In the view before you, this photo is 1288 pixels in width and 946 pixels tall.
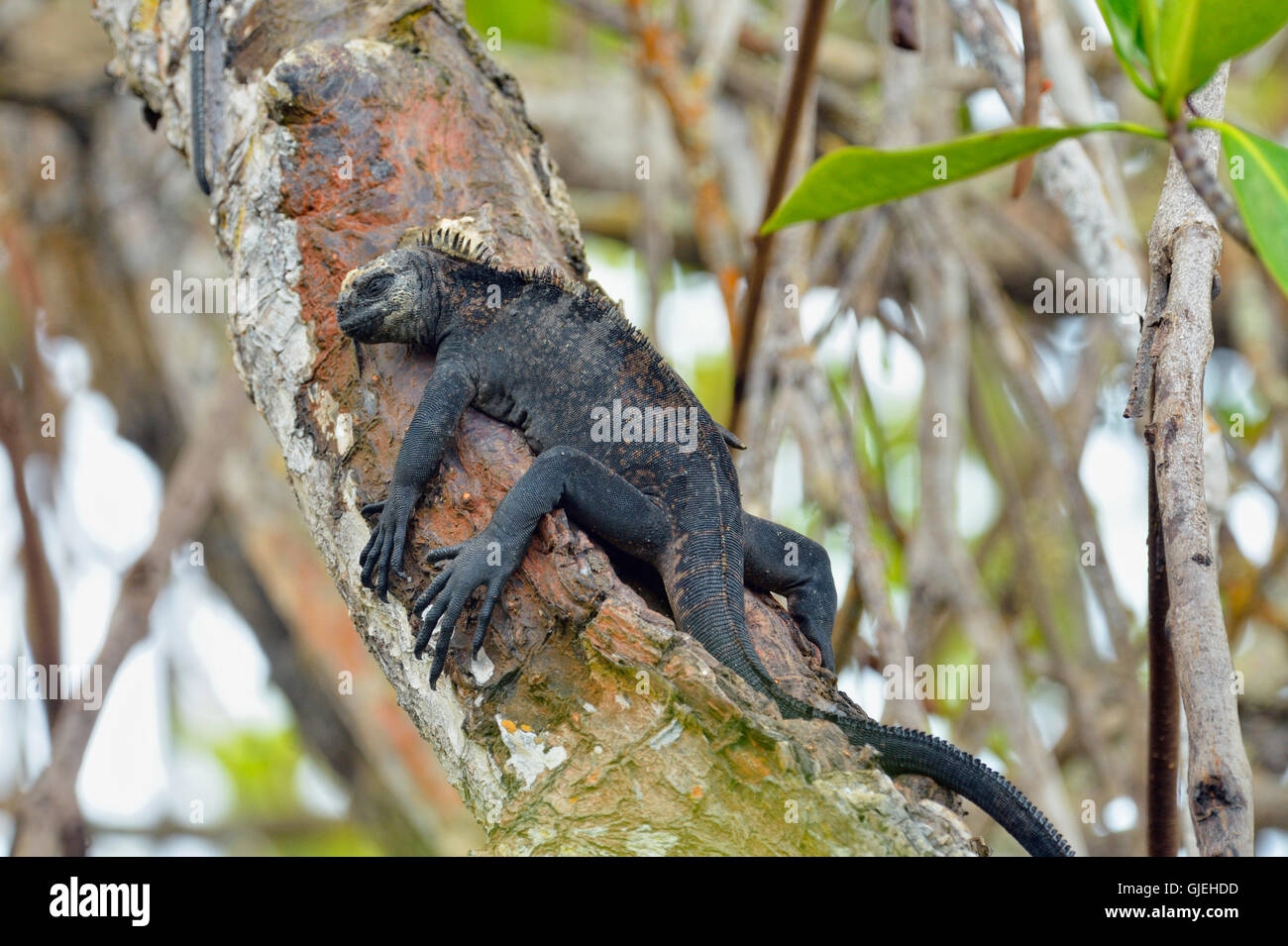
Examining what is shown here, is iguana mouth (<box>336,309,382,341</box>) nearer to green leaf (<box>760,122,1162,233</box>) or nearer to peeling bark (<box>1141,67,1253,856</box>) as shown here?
green leaf (<box>760,122,1162,233</box>)

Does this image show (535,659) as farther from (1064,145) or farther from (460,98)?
(1064,145)

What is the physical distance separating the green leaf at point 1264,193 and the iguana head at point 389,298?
2349mm

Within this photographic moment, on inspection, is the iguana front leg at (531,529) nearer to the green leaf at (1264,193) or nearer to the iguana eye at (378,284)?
the iguana eye at (378,284)

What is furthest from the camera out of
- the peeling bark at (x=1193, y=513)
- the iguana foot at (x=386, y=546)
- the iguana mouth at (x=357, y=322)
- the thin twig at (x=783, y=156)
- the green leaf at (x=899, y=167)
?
the thin twig at (x=783, y=156)

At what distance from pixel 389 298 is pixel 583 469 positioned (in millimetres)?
816

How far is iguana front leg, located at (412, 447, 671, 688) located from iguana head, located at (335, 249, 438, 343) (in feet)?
2.14

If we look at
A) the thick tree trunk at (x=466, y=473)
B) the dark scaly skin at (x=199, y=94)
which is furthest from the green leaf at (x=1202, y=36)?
the dark scaly skin at (x=199, y=94)

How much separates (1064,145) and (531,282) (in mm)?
2129

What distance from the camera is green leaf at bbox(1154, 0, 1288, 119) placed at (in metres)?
2.12

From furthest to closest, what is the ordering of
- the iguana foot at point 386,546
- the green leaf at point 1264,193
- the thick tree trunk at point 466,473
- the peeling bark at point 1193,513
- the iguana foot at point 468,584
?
the iguana foot at point 386,546
the iguana foot at point 468,584
the thick tree trunk at point 466,473
the green leaf at point 1264,193
the peeling bark at point 1193,513

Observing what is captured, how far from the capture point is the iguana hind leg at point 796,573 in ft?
13.5

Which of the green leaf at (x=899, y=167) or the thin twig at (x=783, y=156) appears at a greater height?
the thin twig at (x=783, y=156)

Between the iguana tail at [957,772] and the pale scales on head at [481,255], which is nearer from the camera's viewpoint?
the iguana tail at [957,772]

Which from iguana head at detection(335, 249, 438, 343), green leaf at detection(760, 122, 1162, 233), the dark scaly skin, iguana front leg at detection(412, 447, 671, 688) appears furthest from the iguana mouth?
green leaf at detection(760, 122, 1162, 233)
